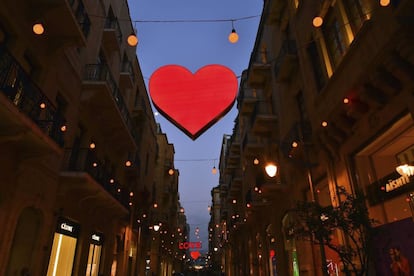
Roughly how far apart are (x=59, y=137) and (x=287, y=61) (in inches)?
395

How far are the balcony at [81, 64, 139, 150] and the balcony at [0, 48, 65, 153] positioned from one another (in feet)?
13.0

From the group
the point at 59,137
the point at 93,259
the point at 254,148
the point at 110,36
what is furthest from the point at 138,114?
the point at 59,137

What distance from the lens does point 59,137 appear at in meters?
9.53

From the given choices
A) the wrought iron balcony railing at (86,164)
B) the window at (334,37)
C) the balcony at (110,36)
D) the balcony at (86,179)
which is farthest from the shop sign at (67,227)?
the window at (334,37)

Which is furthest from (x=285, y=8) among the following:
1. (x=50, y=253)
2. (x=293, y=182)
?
(x=50, y=253)

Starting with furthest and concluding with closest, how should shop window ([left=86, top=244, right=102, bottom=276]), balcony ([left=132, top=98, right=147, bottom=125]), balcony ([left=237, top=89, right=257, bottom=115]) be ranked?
balcony ([left=132, top=98, right=147, bottom=125]) → balcony ([left=237, top=89, right=257, bottom=115]) → shop window ([left=86, top=244, right=102, bottom=276])

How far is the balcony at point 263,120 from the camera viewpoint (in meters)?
17.1

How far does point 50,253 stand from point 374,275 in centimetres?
984

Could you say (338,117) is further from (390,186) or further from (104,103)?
(104,103)

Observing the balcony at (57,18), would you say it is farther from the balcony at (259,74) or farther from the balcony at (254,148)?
the balcony at (254,148)

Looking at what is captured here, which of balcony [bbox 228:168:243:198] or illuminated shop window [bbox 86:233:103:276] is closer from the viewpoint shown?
illuminated shop window [bbox 86:233:103:276]

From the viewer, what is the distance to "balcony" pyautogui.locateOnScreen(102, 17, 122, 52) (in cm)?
1516

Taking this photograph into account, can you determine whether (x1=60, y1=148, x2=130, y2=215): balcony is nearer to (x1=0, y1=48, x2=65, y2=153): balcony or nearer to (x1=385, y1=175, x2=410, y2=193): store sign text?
(x1=0, y1=48, x2=65, y2=153): balcony

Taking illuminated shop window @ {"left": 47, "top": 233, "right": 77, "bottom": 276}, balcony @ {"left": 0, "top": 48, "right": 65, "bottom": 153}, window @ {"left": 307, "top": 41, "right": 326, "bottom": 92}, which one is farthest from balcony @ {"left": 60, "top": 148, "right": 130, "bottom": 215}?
window @ {"left": 307, "top": 41, "right": 326, "bottom": 92}
